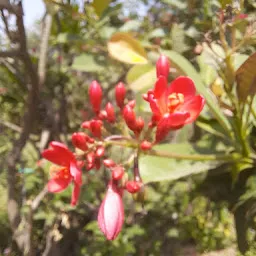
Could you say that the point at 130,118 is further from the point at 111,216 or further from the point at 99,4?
the point at 99,4

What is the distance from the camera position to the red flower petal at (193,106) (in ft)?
2.55

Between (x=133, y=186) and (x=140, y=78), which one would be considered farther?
(x=140, y=78)

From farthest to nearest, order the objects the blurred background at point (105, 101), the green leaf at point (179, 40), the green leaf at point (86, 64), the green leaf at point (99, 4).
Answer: the green leaf at point (86, 64) < the green leaf at point (179, 40) < the green leaf at point (99, 4) < the blurred background at point (105, 101)

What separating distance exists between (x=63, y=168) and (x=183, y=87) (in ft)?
1.04

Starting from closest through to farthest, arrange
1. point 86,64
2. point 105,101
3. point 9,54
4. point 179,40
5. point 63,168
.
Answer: point 63,168 < point 9,54 < point 179,40 < point 86,64 < point 105,101

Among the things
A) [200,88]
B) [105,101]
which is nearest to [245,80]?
[200,88]

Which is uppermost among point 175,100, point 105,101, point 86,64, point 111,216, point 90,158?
point 86,64

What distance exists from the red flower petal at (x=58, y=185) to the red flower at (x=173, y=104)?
0.81 ft

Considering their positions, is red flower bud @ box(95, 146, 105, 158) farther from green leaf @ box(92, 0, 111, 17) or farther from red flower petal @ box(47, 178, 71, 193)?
green leaf @ box(92, 0, 111, 17)

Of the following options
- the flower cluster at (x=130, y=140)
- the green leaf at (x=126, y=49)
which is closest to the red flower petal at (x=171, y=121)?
the flower cluster at (x=130, y=140)

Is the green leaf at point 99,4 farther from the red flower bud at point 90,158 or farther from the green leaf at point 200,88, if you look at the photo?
the red flower bud at point 90,158

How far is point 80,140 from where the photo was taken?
81cm

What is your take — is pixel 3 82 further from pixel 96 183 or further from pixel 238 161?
pixel 238 161

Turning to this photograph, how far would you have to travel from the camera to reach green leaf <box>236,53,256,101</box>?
2.58 feet
